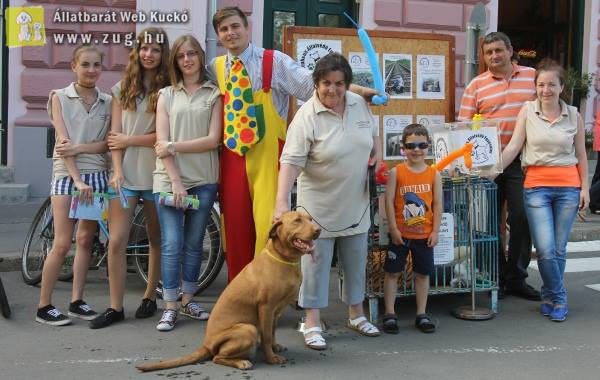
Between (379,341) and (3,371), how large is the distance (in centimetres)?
231

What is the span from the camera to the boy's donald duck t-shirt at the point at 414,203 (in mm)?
5051

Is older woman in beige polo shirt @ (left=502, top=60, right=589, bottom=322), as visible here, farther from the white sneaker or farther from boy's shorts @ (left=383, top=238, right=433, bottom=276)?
the white sneaker

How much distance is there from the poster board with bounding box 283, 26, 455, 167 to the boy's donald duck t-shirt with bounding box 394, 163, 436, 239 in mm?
1029

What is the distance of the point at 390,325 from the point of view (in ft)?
16.7

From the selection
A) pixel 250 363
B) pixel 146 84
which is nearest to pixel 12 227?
pixel 146 84

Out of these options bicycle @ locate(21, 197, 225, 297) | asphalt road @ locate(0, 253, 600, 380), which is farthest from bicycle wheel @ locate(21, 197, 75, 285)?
asphalt road @ locate(0, 253, 600, 380)

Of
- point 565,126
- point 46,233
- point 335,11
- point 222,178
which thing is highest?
point 335,11

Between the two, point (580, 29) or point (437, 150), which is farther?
point (580, 29)

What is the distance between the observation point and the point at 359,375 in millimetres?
4273

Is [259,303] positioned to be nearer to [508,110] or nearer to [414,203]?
[414,203]

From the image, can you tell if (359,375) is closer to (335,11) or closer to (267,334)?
(267,334)

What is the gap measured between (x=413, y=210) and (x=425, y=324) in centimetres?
79

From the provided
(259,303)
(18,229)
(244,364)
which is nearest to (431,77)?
(259,303)

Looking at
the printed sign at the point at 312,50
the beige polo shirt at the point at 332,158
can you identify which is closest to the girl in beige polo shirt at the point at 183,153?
the beige polo shirt at the point at 332,158
